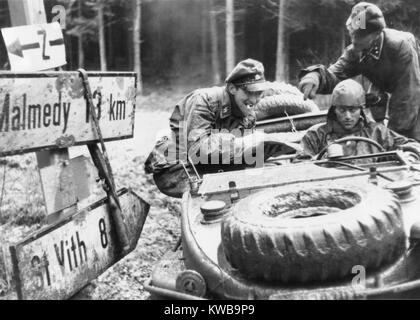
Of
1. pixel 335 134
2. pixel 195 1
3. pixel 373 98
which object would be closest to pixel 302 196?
pixel 335 134

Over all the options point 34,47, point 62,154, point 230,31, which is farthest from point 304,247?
point 230,31

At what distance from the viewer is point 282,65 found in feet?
54.4

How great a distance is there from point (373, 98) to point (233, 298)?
3053 mm

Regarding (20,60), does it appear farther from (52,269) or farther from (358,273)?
(358,273)

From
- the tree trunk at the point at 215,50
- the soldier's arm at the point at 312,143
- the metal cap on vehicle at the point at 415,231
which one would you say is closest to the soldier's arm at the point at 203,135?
the soldier's arm at the point at 312,143

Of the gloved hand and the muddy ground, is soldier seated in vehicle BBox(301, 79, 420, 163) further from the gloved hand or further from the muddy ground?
the muddy ground

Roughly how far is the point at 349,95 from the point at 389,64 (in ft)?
5.08

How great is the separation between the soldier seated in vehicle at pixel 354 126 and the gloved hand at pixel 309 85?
Answer: 3.06ft

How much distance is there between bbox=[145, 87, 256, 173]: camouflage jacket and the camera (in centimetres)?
506

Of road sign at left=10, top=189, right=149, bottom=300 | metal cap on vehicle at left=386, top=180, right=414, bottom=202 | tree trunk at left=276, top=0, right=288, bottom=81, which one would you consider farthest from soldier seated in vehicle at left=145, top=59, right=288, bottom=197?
tree trunk at left=276, top=0, right=288, bottom=81

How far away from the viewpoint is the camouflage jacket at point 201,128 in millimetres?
5062

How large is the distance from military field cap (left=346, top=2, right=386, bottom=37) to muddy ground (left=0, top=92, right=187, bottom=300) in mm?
2427

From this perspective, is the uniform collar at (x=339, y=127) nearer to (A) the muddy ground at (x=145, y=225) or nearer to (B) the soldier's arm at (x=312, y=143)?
(B) the soldier's arm at (x=312, y=143)

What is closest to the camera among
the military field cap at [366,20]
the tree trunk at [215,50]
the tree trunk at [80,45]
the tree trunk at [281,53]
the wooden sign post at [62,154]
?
the wooden sign post at [62,154]
